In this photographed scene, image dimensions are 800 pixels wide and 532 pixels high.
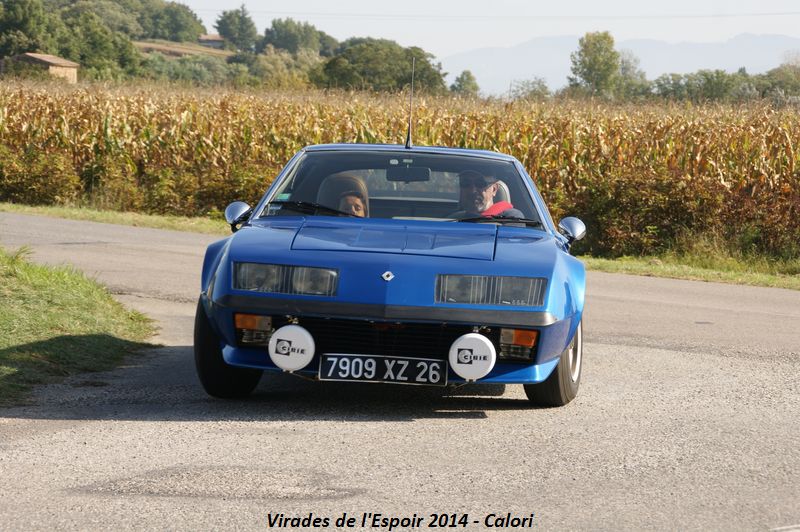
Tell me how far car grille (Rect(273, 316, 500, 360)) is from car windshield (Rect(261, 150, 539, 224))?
1306 millimetres

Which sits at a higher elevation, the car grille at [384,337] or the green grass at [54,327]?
the car grille at [384,337]

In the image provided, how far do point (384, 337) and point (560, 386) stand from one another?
3.66 ft

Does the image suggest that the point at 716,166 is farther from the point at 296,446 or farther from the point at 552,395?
the point at 296,446

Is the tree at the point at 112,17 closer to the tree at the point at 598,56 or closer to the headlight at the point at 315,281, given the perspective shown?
the tree at the point at 598,56

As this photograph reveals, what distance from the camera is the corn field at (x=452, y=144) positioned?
765 inches

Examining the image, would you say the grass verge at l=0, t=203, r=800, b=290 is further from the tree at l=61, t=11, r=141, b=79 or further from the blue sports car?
the tree at l=61, t=11, r=141, b=79

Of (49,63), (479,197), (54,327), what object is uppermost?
(49,63)

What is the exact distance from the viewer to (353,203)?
7.69 m

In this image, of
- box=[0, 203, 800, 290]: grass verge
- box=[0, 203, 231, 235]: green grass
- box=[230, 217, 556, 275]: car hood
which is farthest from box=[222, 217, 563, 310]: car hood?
box=[0, 203, 231, 235]: green grass

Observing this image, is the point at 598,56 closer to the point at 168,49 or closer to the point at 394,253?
the point at 168,49

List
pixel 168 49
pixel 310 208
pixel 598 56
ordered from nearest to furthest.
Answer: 1. pixel 310 208
2. pixel 598 56
3. pixel 168 49

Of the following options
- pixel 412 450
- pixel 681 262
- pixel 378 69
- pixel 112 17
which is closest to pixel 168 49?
pixel 112 17

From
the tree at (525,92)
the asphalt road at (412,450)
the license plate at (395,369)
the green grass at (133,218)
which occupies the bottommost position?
the green grass at (133,218)

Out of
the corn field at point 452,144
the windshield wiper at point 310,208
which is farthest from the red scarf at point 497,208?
the corn field at point 452,144
